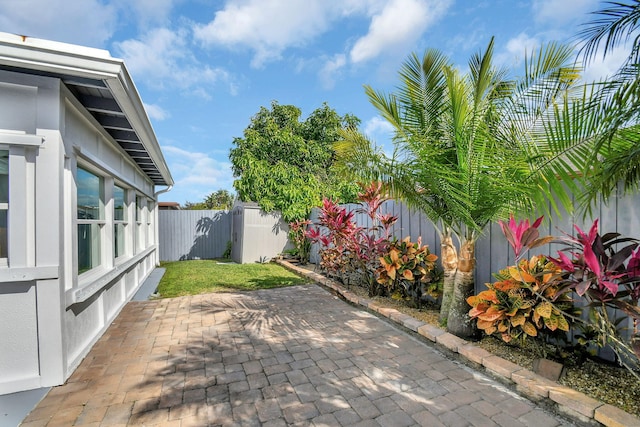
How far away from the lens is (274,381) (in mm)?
→ 2883

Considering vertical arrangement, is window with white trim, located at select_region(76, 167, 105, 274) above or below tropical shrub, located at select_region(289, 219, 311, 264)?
above

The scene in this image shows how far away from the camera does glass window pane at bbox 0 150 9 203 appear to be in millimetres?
2793

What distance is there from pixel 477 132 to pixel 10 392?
5260 millimetres

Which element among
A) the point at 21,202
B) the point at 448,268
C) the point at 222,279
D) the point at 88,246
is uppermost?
the point at 21,202

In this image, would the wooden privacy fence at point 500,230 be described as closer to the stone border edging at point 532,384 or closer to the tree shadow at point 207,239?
the stone border edging at point 532,384

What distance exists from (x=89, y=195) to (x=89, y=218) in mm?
328

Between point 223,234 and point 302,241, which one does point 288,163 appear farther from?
point 302,241

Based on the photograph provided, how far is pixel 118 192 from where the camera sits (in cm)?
578

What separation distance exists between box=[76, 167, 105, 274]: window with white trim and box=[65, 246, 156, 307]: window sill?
0.13m

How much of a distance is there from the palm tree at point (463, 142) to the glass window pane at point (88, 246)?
3.77 metres

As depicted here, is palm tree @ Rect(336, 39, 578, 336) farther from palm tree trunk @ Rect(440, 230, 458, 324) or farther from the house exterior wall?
the house exterior wall

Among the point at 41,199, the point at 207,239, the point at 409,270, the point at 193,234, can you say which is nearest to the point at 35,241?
the point at 41,199

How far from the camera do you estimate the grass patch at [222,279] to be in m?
6.84

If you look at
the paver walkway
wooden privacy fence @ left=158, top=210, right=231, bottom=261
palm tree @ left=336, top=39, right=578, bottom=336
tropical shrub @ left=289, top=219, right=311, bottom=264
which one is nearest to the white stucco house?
the paver walkway
